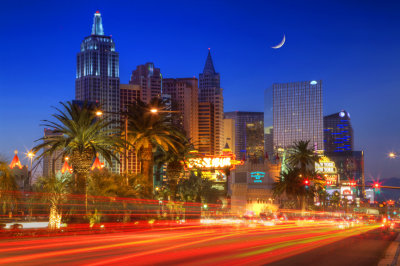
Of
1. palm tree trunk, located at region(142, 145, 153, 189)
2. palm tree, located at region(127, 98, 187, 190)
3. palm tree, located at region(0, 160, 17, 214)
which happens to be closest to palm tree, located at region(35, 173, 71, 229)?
palm tree, located at region(0, 160, 17, 214)

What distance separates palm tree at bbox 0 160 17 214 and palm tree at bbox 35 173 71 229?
6.12 ft

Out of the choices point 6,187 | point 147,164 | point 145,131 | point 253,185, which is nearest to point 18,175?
point 147,164

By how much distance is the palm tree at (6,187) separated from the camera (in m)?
31.3

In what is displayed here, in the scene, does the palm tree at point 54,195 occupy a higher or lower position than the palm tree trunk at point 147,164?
lower

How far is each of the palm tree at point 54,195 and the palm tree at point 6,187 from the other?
6.12ft

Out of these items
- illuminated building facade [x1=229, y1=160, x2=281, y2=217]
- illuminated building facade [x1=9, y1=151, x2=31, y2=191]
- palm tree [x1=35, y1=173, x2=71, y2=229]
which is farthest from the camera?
illuminated building facade [x1=229, y1=160, x2=281, y2=217]

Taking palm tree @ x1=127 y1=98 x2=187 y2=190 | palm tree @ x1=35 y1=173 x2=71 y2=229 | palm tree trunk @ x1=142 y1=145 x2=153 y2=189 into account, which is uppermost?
palm tree @ x1=127 y1=98 x2=187 y2=190

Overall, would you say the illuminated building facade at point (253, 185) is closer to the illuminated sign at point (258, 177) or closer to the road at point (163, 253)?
the illuminated sign at point (258, 177)

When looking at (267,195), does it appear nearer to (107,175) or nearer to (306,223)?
(306,223)

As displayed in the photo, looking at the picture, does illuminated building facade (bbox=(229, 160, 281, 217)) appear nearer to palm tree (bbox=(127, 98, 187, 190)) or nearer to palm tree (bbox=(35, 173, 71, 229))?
palm tree (bbox=(127, 98, 187, 190))

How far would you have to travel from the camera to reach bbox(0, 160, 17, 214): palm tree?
103ft

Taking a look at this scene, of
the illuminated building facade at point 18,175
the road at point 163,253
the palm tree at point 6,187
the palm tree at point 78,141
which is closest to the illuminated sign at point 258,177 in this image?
the illuminated building facade at point 18,175

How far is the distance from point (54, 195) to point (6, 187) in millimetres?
3097

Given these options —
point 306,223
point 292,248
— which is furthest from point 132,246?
point 306,223
